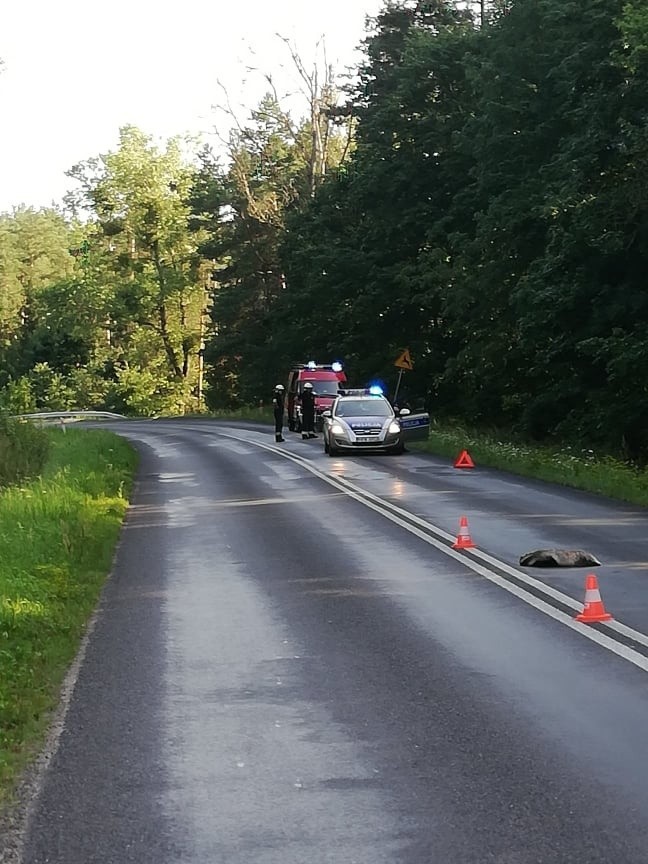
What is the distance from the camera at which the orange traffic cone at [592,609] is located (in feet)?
31.8

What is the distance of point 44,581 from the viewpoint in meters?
11.9

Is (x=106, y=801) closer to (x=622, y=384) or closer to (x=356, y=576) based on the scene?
(x=356, y=576)

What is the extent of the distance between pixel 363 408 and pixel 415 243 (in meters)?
20.6

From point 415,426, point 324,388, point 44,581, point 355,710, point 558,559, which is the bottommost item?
point 44,581

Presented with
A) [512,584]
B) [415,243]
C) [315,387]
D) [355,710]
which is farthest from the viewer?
[415,243]

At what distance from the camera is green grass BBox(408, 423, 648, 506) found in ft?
69.4

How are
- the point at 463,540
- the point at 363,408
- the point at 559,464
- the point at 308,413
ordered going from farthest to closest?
the point at 308,413
the point at 363,408
the point at 559,464
the point at 463,540

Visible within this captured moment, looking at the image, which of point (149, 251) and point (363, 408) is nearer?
point (363, 408)

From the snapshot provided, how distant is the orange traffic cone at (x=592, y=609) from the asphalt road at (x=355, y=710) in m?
0.20

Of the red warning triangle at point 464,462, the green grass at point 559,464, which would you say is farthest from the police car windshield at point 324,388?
the red warning triangle at point 464,462

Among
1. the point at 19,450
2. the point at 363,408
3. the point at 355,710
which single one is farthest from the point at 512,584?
the point at 363,408

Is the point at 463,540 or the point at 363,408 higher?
the point at 363,408

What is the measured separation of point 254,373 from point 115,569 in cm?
5465

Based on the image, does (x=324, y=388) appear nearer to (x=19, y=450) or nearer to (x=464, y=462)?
(x=464, y=462)
